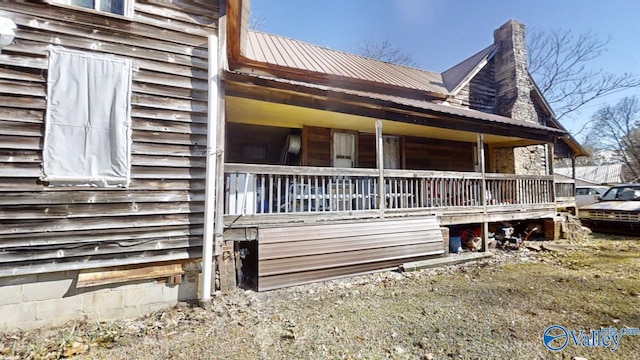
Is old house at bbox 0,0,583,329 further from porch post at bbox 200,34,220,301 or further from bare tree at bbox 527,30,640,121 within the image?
bare tree at bbox 527,30,640,121

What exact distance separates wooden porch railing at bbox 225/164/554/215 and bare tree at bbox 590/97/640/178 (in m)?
42.0

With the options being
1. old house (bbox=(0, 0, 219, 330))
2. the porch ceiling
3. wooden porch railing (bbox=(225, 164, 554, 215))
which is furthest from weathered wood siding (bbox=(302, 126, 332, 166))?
old house (bbox=(0, 0, 219, 330))

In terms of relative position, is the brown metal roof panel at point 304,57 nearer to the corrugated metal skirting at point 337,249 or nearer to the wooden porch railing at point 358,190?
the wooden porch railing at point 358,190

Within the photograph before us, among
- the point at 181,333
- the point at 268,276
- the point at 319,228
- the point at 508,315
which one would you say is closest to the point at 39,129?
the point at 181,333

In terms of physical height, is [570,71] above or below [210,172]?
above

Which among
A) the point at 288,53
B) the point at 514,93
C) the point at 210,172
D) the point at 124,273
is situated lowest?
the point at 124,273

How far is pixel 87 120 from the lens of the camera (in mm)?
3506

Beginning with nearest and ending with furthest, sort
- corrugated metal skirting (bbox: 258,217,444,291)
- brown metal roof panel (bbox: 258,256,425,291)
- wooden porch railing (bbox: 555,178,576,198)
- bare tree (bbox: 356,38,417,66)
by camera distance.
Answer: brown metal roof panel (bbox: 258,256,425,291)
corrugated metal skirting (bbox: 258,217,444,291)
wooden porch railing (bbox: 555,178,576,198)
bare tree (bbox: 356,38,417,66)

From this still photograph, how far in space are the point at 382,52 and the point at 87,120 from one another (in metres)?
21.7

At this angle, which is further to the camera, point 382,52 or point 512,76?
point 382,52

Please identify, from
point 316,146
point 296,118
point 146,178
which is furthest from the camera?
point 316,146

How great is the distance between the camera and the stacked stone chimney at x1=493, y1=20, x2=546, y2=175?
1059 centimetres

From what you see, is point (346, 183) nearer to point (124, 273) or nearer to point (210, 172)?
point (210, 172)

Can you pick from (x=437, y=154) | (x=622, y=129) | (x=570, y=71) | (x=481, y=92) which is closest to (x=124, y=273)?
(x=437, y=154)
